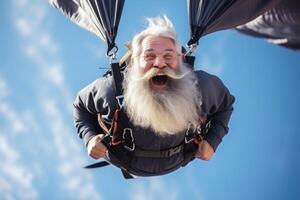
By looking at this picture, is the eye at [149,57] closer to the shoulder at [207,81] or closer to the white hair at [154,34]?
the white hair at [154,34]

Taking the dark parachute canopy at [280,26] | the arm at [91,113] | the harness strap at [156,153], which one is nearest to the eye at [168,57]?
the arm at [91,113]

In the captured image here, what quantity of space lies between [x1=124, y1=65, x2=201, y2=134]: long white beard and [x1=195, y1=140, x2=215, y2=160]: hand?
22cm

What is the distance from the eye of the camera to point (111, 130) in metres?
2.77

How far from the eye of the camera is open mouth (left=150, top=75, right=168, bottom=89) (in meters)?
2.72

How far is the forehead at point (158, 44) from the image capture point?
8.85 feet

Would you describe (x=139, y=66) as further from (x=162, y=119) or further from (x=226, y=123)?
(x=226, y=123)

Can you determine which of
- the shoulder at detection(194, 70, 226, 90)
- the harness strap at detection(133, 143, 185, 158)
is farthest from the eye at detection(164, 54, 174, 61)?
the harness strap at detection(133, 143, 185, 158)

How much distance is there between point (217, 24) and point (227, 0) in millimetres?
170

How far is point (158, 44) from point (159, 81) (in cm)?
21

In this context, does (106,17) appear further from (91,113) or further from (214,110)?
(214,110)

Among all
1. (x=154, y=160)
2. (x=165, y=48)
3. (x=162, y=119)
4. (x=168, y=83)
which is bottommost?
(x=154, y=160)

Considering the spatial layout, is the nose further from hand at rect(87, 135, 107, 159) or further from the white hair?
hand at rect(87, 135, 107, 159)

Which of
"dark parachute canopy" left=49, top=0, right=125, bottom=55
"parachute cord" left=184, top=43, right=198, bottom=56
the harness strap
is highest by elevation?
"dark parachute canopy" left=49, top=0, right=125, bottom=55

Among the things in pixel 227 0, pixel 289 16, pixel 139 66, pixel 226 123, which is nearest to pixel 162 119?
pixel 139 66
